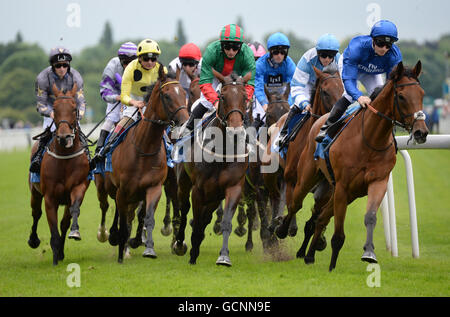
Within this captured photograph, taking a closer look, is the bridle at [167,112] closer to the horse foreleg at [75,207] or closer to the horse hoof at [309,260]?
the horse foreleg at [75,207]

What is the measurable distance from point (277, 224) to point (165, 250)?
210cm

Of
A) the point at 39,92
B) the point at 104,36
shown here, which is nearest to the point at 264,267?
the point at 39,92

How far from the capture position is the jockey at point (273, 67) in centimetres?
1116

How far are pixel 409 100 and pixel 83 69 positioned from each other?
111584mm

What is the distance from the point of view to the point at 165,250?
11.2 metres

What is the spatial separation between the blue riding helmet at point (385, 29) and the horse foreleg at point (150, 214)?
3.20m

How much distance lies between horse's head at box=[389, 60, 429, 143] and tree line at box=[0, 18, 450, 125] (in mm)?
61397

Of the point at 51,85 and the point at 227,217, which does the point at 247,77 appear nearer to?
the point at 227,217

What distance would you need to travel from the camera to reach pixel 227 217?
8.69 meters

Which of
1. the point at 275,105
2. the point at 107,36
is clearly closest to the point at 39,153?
the point at 275,105

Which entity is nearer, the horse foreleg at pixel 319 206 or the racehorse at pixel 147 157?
the racehorse at pixel 147 157

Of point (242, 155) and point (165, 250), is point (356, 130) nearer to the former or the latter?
point (242, 155)

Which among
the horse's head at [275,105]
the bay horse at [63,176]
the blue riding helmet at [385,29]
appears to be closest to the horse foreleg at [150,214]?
the bay horse at [63,176]

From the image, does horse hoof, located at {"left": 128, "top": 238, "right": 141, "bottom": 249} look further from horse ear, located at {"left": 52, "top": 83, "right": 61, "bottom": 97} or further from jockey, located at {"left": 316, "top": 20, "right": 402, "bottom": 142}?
jockey, located at {"left": 316, "top": 20, "right": 402, "bottom": 142}
